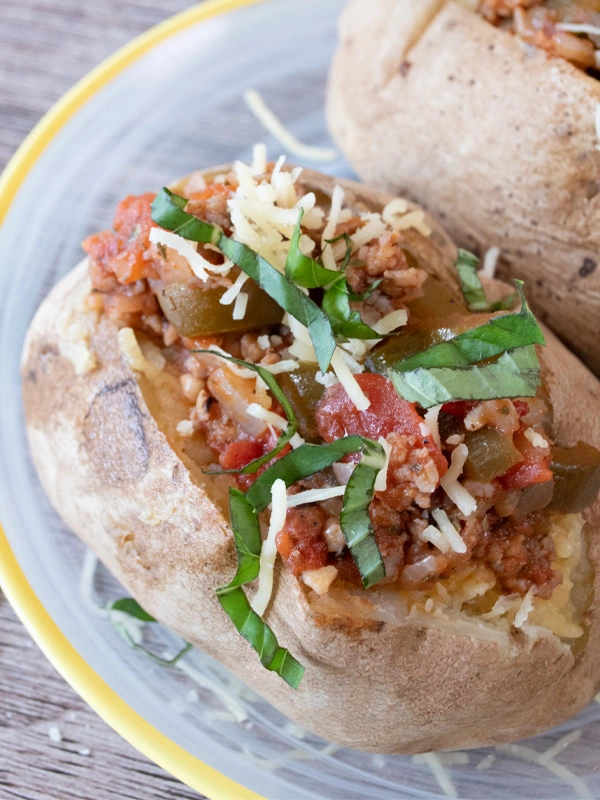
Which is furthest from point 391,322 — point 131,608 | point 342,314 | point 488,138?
point 131,608

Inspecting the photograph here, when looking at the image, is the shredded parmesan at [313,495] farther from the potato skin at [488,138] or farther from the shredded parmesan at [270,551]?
the potato skin at [488,138]

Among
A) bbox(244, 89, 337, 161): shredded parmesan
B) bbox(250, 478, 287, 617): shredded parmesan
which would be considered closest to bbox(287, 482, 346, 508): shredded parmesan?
bbox(250, 478, 287, 617): shredded parmesan

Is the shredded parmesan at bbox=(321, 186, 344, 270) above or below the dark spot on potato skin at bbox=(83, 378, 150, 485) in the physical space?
above

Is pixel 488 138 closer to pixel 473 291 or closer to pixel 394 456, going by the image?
pixel 473 291

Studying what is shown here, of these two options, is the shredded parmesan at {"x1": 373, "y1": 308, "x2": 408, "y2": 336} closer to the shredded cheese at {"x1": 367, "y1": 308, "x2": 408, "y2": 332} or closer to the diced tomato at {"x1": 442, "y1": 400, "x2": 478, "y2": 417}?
the shredded cheese at {"x1": 367, "y1": 308, "x2": 408, "y2": 332}

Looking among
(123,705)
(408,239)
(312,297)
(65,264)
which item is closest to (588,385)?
(408,239)

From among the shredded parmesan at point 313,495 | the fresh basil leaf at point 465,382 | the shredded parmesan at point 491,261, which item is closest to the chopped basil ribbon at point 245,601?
the shredded parmesan at point 313,495

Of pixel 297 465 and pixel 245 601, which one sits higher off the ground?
pixel 297 465
